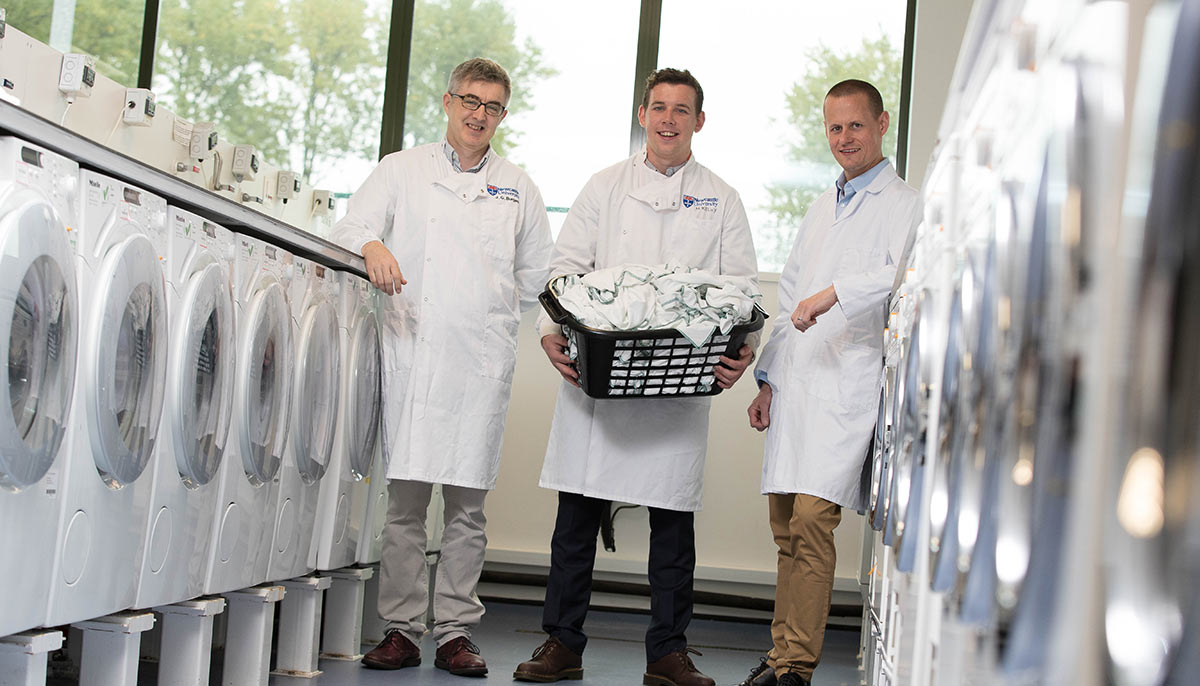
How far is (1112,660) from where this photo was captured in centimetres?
53

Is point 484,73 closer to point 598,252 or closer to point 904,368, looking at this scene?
point 598,252

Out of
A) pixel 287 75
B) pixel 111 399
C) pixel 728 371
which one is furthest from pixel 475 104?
pixel 287 75

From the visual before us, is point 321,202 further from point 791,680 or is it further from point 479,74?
point 791,680

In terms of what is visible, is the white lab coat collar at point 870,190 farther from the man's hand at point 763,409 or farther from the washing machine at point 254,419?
the washing machine at point 254,419

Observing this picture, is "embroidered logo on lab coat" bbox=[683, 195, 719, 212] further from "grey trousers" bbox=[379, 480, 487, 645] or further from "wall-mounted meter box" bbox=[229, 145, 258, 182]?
"wall-mounted meter box" bbox=[229, 145, 258, 182]

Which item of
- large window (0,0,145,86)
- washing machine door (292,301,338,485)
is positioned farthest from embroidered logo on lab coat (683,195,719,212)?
large window (0,0,145,86)

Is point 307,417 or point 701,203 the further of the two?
point 701,203

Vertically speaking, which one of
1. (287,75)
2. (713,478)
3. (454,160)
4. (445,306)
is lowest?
(713,478)

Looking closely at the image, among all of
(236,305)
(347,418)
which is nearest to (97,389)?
(236,305)

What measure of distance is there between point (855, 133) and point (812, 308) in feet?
1.97

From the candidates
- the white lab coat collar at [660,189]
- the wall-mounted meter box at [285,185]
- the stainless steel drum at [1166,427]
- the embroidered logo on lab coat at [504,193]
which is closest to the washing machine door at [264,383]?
the embroidered logo on lab coat at [504,193]

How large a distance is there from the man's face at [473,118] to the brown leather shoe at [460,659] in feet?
4.83

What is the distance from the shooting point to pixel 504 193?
3.59 meters

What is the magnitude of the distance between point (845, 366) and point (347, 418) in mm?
1409
